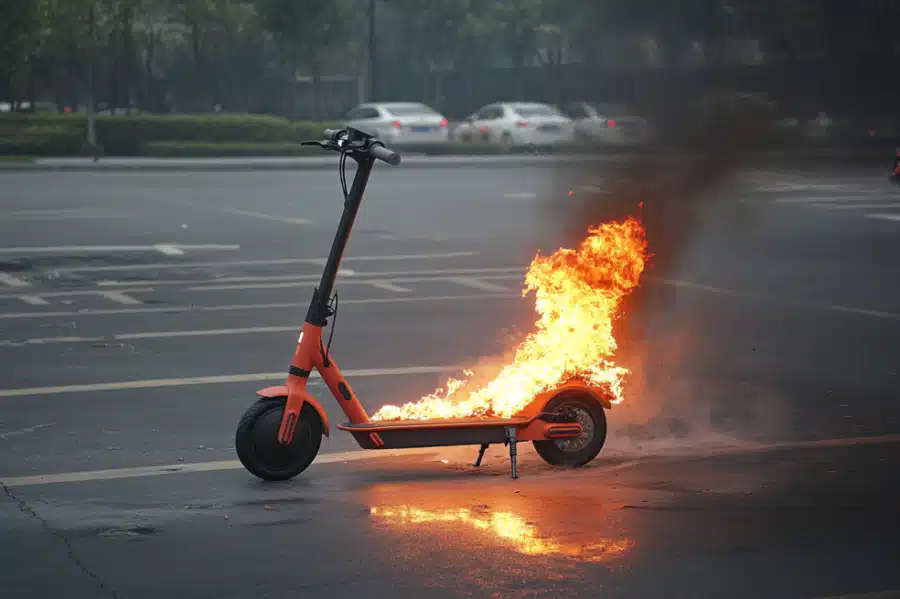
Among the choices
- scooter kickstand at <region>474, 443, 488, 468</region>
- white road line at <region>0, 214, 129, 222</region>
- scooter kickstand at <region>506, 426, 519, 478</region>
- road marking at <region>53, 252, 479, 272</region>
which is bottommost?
white road line at <region>0, 214, 129, 222</region>

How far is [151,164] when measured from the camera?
41875 millimetres

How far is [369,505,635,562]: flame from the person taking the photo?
6.95 metres

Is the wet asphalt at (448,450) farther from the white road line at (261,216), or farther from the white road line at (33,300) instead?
the white road line at (261,216)

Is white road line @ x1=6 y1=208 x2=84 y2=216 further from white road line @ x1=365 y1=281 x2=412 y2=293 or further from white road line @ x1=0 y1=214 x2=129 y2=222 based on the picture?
white road line @ x1=365 y1=281 x2=412 y2=293

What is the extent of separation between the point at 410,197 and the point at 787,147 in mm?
23320

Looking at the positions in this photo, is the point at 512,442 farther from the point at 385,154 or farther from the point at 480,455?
the point at 385,154

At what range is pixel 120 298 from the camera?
53.8 ft

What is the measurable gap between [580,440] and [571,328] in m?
0.68

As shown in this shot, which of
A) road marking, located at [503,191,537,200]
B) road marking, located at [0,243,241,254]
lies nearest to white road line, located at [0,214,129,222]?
road marking, located at [0,243,241,254]

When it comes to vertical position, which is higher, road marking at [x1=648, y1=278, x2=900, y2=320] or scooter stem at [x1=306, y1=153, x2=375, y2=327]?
scooter stem at [x1=306, y1=153, x2=375, y2=327]

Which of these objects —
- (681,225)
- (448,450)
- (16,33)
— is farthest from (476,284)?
(16,33)

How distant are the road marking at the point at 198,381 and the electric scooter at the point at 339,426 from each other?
3.16 m

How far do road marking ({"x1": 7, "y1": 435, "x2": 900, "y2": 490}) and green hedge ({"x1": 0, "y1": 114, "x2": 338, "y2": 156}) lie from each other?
3846 centimetres

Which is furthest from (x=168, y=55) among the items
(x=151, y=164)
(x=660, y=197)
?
(x=660, y=197)
